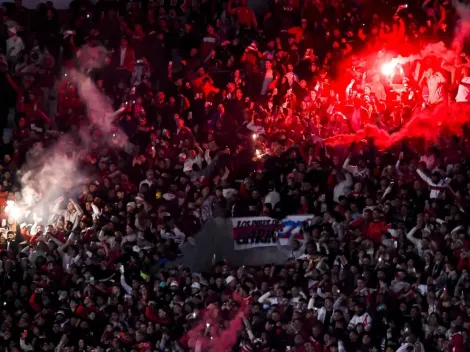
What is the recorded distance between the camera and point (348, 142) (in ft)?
71.5

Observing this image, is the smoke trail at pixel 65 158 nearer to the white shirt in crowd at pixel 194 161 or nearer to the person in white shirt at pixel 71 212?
the person in white shirt at pixel 71 212

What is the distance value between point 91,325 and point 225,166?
157 inches

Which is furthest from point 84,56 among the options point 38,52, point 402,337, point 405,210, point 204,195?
point 402,337

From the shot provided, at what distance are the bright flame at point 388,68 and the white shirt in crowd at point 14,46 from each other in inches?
317

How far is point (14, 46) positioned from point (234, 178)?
6989mm

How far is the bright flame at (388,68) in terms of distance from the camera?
2355cm

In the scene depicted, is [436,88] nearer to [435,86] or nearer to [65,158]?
[435,86]

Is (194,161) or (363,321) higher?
(194,161)

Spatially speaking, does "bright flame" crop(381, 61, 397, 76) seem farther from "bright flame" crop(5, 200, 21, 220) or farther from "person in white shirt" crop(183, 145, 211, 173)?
"bright flame" crop(5, 200, 21, 220)

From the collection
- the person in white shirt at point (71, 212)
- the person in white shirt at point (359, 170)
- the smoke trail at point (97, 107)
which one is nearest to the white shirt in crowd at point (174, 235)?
the person in white shirt at point (71, 212)

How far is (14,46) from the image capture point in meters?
25.7

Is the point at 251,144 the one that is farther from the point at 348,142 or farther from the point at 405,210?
the point at 405,210

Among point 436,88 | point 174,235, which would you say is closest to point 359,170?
point 436,88

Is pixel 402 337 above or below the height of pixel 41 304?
below
